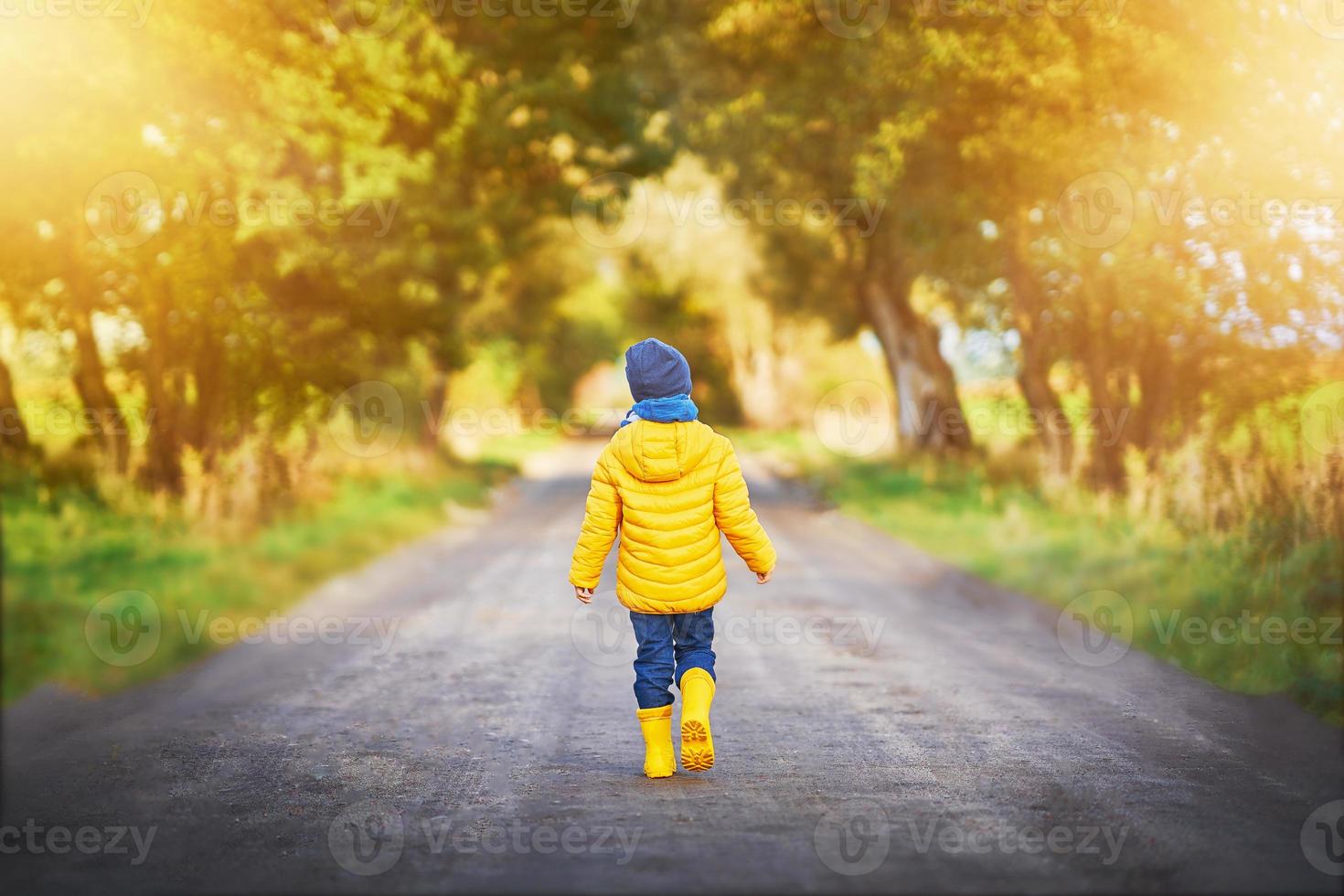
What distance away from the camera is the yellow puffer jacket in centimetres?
625

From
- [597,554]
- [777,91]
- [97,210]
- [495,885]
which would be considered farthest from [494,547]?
[495,885]

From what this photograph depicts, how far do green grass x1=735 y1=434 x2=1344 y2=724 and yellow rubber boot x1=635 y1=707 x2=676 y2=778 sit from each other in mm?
3777

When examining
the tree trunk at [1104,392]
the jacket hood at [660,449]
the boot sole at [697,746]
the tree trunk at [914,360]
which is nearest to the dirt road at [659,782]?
the boot sole at [697,746]

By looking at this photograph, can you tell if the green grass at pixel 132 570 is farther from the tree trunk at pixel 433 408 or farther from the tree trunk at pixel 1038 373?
the tree trunk at pixel 433 408

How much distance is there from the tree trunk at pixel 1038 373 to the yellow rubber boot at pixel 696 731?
43.7ft

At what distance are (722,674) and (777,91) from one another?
13319 mm

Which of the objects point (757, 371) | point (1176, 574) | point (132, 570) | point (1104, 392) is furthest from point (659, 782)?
point (757, 371)

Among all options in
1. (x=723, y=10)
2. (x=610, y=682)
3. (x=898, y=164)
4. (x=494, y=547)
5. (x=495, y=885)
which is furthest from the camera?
(x=723, y=10)

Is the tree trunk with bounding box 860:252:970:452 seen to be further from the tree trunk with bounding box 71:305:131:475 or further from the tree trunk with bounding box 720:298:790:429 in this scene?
the tree trunk with bounding box 720:298:790:429

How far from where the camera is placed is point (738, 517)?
639 cm

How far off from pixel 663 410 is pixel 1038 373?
14048 mm

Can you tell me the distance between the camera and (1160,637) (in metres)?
9.59

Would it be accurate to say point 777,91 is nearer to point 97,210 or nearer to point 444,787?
point 97,210

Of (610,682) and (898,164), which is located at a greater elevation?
(898,164)
